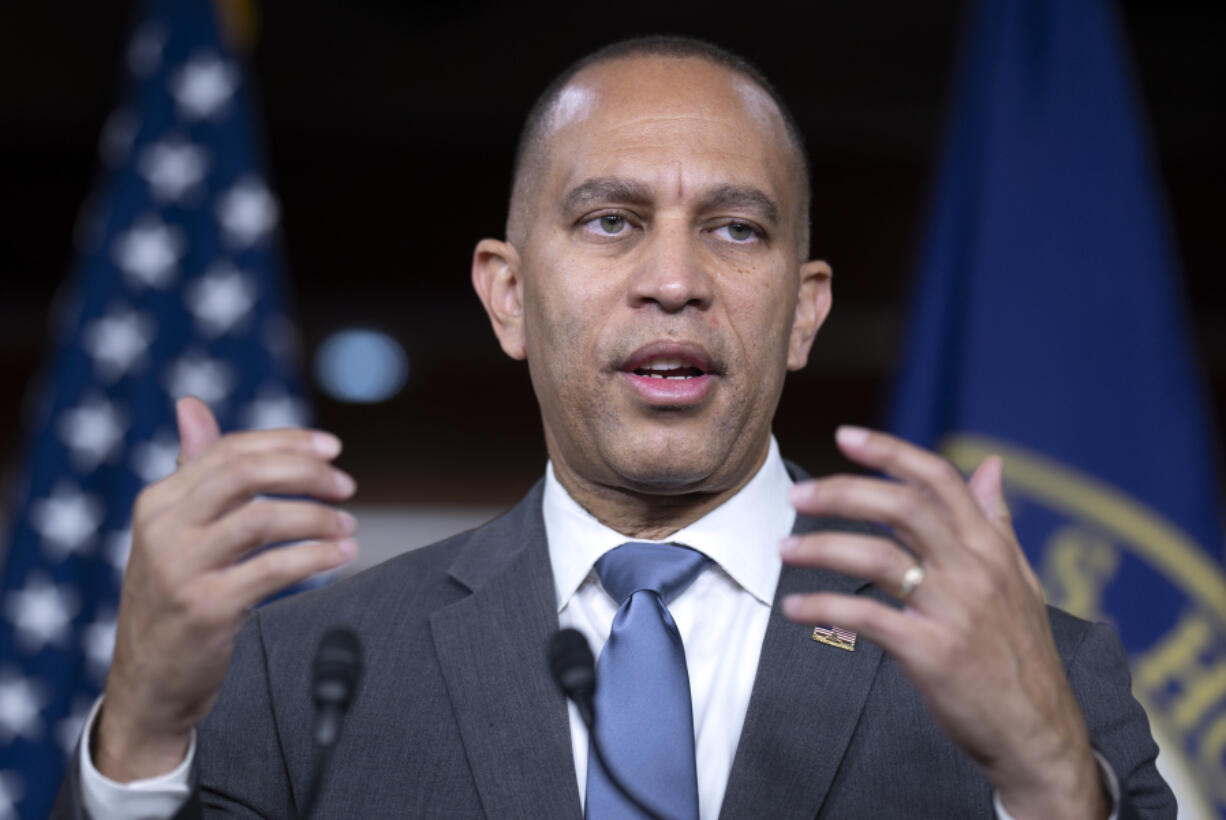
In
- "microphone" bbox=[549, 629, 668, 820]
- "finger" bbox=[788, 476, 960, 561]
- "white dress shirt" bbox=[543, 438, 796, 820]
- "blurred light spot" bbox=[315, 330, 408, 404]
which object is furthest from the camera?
"blurred light spot" bbox=[315, 330, 408, 404]

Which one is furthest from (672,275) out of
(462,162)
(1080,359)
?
(462,162)

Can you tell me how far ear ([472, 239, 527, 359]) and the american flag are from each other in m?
1.25

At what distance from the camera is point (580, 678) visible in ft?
3.72

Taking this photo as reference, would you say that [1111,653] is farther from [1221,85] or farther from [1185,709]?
[1221,85]

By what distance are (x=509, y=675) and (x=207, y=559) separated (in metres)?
0.51

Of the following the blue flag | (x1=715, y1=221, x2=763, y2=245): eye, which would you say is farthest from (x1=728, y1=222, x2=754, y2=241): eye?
the blue flag

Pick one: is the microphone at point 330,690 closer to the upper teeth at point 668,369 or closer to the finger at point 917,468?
the finger at point 917,468

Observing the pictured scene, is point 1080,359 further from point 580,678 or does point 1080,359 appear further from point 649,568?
point 580,678

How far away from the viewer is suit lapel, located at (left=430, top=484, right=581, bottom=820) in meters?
1.40

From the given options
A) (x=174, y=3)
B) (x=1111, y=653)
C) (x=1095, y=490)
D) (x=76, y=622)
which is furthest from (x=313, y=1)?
(x=1111, y=653)

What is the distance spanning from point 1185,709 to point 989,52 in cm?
144

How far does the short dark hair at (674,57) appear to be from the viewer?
1737mm

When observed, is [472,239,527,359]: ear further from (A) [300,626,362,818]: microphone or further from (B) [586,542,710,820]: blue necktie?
(A) [300,626,362,818]: microphone

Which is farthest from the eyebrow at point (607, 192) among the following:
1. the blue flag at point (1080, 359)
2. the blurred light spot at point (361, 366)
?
the blurred light spot at point (361, 366)
